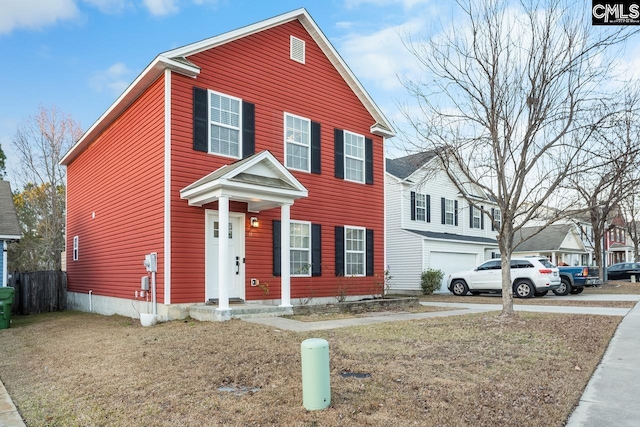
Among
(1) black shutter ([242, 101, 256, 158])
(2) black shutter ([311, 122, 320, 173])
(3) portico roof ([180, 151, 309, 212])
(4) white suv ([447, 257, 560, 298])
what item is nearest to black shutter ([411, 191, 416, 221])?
(4) white suv ([447, 257, 560, 298])

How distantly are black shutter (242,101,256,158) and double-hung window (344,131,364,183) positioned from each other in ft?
11.5

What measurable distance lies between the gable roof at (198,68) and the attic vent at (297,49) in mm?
538

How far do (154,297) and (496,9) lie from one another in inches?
372

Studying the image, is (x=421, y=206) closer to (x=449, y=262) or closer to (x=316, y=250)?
(x=449, y=262)

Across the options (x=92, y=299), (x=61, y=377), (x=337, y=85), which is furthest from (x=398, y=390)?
(x=92, y=299)

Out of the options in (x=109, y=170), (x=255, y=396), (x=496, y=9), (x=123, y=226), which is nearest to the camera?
(x=255, y=396)

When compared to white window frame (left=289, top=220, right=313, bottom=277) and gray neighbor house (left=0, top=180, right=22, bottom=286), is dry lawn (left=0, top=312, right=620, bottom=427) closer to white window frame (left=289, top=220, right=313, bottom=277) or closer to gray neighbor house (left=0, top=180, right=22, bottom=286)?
white window frame (left=289, top=220, right=313, bottom=277)

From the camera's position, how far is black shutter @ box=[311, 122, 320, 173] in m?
13.8

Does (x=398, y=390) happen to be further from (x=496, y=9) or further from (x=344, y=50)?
(x=344, y=50)

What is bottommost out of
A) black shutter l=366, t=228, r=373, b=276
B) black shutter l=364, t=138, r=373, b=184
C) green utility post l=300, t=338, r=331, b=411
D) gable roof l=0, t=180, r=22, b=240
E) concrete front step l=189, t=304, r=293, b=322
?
concrete front step l=189, t=304, r=293, b=322

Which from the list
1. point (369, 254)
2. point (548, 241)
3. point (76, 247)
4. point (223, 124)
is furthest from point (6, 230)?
point (548, 241)

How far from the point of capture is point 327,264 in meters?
13.9

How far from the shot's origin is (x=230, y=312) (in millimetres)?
10094

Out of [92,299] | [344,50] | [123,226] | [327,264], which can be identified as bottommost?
[92,299]
